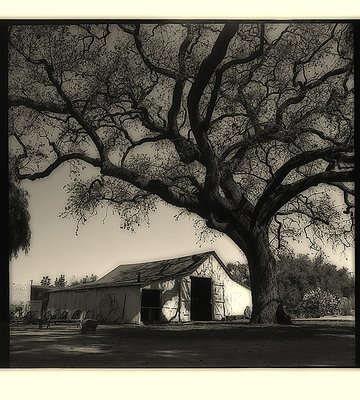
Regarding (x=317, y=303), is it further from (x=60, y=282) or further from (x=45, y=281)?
(x=45, y=281)

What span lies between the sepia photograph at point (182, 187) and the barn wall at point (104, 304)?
11 millimetres

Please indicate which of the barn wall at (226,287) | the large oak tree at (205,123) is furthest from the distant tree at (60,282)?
the barn wall at (226,287)

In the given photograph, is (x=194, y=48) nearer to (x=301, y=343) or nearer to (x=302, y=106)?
(x=302, y=106)

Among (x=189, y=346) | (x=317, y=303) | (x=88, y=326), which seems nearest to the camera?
(x=189, y=346)

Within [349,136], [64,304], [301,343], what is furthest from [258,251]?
[64,304]

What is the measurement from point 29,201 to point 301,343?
2420mm

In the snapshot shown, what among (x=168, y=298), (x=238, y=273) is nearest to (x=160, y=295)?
(x=168, y=298)

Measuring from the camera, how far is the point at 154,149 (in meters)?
4.96

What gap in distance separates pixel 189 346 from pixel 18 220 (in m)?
1.66

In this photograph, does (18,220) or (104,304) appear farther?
(104,304)

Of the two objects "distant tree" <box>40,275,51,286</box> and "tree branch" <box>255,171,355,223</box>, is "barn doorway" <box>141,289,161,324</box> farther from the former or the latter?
"tree branch" <box>255,171,355,223</box>

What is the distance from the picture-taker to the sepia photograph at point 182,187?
4.80m

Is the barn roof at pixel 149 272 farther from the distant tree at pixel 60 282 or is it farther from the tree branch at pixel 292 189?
the tree branch at pixel 292 189

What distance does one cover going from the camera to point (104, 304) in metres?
4.89
